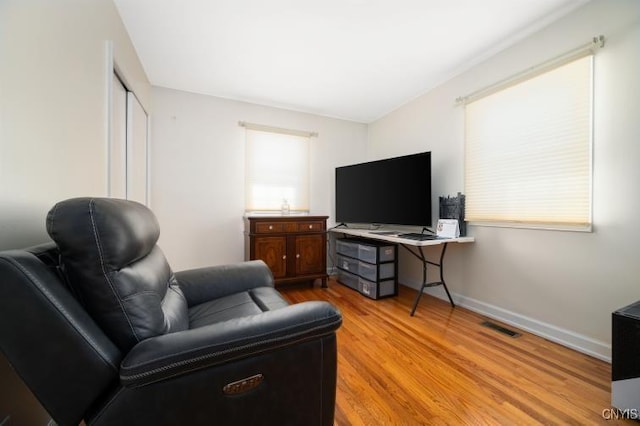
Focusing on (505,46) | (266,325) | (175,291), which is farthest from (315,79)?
(266,325)

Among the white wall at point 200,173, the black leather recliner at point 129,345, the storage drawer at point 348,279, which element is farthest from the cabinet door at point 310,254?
the black leather recliner at point 129,345

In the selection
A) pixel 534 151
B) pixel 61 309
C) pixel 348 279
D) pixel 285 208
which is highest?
pixel 534 151

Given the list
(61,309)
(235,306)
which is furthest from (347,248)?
(61,309)

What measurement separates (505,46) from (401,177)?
141 cm

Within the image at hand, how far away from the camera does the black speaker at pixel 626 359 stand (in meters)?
1.20

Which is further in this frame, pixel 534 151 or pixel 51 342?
pixel 534 151

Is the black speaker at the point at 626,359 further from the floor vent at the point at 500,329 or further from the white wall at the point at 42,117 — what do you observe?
the white wall at the point at 42,117

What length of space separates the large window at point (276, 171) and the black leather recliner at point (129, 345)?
2.37 m

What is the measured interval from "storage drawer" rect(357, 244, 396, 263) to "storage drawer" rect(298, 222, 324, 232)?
0.62 meters

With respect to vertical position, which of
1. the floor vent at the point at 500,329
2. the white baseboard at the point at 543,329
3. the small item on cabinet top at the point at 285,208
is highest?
the small item on cabinet top at the point at 285,208

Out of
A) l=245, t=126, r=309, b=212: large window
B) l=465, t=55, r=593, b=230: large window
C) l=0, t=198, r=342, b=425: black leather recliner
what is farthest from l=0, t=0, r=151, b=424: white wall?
l=465, t=55, r=593, b=230: large window

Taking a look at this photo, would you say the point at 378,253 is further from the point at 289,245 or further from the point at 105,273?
the point at 105,273

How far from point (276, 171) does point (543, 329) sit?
3136 millimetres

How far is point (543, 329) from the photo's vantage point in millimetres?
2012
